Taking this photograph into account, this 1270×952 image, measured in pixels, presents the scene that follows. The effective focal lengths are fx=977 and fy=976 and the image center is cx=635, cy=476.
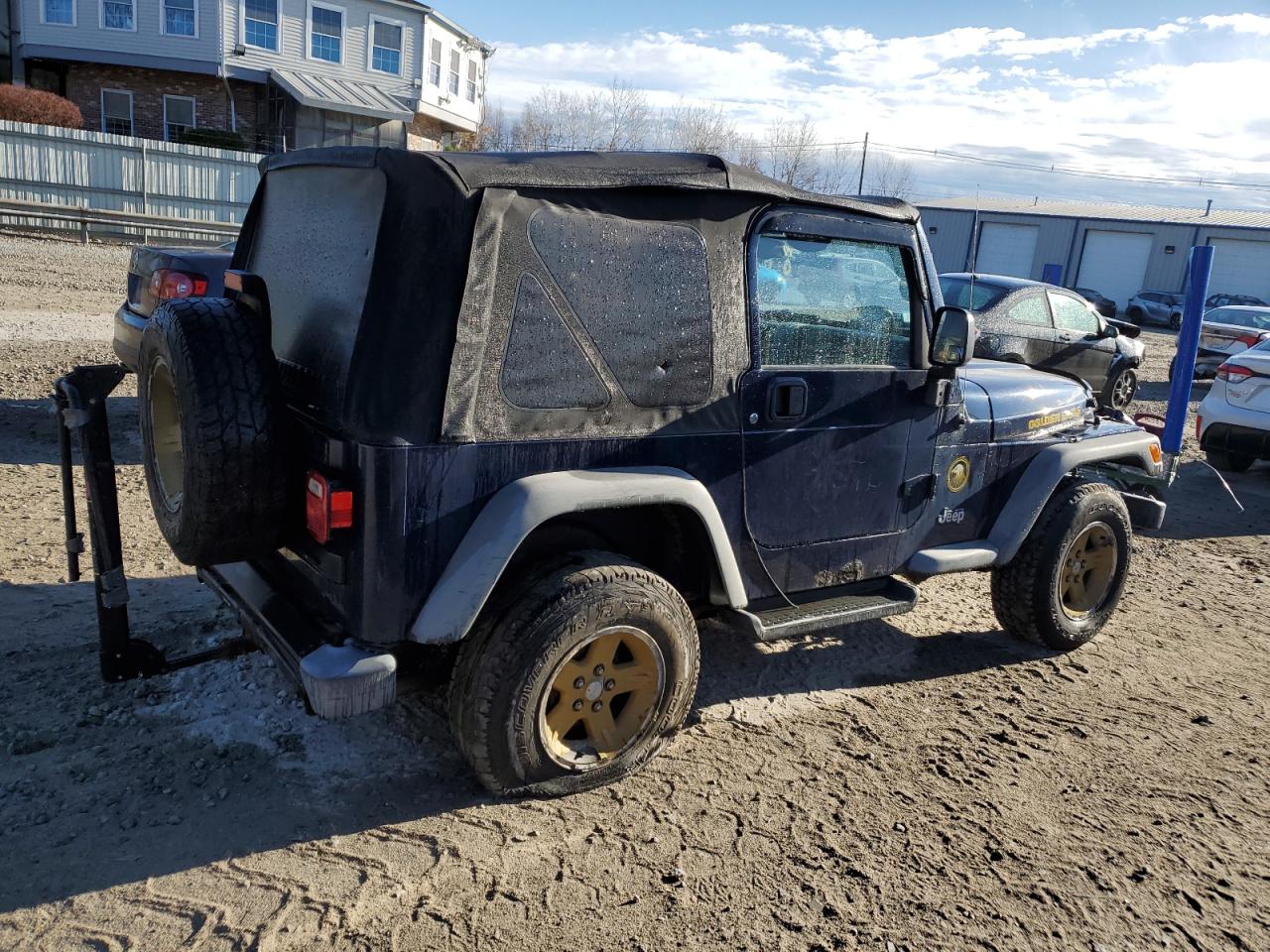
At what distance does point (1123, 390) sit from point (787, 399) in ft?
37.9

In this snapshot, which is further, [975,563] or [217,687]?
[975,563]

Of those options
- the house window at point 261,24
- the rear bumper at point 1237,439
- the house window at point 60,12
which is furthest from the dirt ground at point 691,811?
the house window at point 60,12

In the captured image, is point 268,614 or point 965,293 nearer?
point 268,614

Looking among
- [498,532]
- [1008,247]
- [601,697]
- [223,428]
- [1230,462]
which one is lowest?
[1230,462]

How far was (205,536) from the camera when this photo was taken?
303cm

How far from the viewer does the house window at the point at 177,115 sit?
3008cm

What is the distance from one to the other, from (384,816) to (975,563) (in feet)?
9.01

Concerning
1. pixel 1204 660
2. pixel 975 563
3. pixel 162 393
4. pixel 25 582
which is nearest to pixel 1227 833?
pixel 975 563

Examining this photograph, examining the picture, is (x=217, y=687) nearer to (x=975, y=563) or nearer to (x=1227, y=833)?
(x=975, y=563)

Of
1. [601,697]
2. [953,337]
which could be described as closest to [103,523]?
[601,697]

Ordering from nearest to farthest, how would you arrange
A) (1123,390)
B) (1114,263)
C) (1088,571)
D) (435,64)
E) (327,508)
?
(327,508) → (1088,571) → (1123,390) → (435,64) → (1114,263)

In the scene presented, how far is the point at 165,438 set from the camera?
11.4 feet

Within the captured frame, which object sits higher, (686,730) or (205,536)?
(205,536)

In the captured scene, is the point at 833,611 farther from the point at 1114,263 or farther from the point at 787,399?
the point at 1114,263
